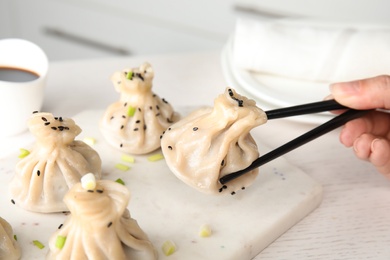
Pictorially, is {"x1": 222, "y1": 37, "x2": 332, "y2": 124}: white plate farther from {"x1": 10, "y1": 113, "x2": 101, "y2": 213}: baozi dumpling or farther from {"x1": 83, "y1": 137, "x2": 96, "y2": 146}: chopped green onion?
{"x1": 10, "y1": 113, "x2": 101, "y2": 213}: baozi dumpling

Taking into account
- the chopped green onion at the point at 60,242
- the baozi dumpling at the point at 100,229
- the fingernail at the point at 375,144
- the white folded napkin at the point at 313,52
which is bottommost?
the chopped green onion at the point at 60,242

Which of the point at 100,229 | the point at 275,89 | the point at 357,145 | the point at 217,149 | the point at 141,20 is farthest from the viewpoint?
the point at 141,20

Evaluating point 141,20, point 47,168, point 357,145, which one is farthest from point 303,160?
point 141,20

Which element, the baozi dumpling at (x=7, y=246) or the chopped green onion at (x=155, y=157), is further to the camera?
the chopped green onion at (x=155, y=157)

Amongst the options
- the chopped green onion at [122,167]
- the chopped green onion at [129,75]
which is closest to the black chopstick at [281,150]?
the chopped green onion at [122,167]

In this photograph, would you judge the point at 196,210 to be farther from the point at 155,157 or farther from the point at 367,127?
the point at 367,127

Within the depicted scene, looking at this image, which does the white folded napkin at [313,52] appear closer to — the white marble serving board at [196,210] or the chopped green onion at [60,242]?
the white marble serving board at [196,210]

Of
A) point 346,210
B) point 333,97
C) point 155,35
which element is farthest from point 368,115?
point 155,35

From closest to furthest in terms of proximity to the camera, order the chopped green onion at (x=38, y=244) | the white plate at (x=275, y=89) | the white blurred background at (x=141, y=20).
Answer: the chopped green onion at (x=38, y=244) < the white plate at (x=275, y=89) < the white blurred background at (x=141, y=20)
